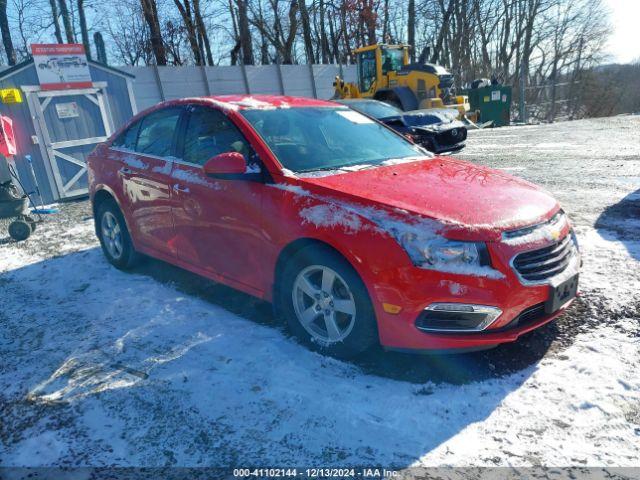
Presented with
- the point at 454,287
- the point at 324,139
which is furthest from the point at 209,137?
the point at 454,287

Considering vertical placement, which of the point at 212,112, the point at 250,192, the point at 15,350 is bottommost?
the point at 15,350

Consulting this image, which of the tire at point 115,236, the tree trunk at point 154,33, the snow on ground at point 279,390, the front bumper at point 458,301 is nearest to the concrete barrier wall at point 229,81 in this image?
the tree trunk at point 154,33

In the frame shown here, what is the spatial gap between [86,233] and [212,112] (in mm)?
3892

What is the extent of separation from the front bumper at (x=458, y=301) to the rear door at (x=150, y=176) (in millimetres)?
2242

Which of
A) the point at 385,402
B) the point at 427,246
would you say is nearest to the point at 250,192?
the point at 427,246

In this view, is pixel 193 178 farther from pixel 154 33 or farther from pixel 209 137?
pixel 154 33

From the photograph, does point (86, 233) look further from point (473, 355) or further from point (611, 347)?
point (611, 347)

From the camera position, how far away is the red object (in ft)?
24.8

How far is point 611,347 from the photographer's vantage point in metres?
2.90

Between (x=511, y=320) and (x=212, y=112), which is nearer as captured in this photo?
(x=511, y=320)

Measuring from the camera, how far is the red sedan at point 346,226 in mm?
2520

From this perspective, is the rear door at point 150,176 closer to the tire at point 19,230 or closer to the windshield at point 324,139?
the windshield at point 324,139

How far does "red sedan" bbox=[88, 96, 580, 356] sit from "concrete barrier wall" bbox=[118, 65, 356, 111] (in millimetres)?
15057

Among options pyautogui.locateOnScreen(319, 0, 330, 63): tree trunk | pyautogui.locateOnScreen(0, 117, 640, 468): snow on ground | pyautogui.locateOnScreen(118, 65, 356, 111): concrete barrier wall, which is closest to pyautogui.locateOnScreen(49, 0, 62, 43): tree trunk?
pyautogui.locateOnScreen(118, 65, 356, 111): concrete barrier wall
